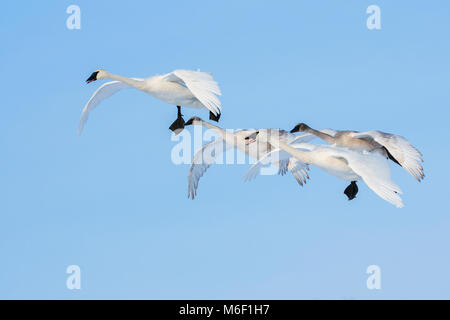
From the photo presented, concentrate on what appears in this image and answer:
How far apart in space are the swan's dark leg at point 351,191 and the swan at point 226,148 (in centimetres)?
217

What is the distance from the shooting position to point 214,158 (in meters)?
28.9

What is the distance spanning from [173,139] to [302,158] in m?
3.91

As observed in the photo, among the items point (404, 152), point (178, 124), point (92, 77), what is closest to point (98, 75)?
point (92, 77)

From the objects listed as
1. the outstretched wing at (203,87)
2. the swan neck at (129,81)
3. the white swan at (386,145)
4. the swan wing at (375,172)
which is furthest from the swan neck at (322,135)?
the swan neck at (129,81)

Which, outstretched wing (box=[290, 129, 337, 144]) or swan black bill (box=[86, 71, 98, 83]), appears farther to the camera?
outstretched wing (box=[290, 129, 337, 144])

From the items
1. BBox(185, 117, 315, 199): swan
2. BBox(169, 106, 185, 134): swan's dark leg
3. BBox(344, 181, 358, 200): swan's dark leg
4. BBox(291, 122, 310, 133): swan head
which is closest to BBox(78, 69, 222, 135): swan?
BBox(169, 106, 185, 134): swan's dark leg

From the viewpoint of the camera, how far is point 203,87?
23500mm

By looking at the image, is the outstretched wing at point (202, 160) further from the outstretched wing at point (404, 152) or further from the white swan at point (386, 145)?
the outstretched wing at point (404, 152)

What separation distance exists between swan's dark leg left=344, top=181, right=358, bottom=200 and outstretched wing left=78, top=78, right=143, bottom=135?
21.3 feet

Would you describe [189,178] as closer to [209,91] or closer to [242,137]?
[242,137]

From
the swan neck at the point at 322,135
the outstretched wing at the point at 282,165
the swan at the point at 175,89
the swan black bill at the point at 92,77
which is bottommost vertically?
the outstretched wing at the point at 282,165

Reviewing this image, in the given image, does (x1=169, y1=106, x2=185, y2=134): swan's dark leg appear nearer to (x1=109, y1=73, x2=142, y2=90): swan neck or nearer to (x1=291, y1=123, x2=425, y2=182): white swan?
(x1=109, y1=73, x2=142, y2=90): swan neck

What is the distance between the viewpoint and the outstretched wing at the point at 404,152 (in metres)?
24.0

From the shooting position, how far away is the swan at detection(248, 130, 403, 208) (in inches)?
856
